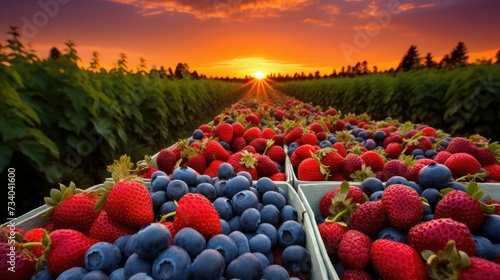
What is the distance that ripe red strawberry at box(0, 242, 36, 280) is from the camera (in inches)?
37.9

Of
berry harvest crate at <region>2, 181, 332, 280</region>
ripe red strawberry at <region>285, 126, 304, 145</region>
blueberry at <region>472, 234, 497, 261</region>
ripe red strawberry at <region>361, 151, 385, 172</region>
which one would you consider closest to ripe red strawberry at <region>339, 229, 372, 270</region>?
berry harvest crate at <region>2, 181, 332, 280</region>

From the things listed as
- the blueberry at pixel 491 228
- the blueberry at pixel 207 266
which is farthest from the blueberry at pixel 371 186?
the blueberry at pixel 207 266

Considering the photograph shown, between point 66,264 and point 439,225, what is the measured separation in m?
1.31

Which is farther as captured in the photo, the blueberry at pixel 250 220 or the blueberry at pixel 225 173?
the blueberry at pixel 225 173

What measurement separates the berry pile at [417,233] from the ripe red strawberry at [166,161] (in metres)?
1.26

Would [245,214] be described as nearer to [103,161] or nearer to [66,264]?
[66,264]

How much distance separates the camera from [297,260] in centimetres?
113

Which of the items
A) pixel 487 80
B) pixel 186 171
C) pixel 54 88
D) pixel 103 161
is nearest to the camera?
pixel 186 171

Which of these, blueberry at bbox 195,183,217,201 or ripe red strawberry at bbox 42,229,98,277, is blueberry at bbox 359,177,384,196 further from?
ripe red strawberry at bbox 42,229,98,277

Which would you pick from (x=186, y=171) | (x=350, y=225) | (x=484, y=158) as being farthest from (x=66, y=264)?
(x=484, y=158)

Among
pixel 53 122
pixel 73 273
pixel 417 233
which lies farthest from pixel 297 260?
pixel 53 122

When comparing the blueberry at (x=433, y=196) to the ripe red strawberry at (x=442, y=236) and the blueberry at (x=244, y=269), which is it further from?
the blueberry at (x=244, y=269)

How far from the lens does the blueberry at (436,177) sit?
4.64 ft

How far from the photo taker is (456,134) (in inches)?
298
